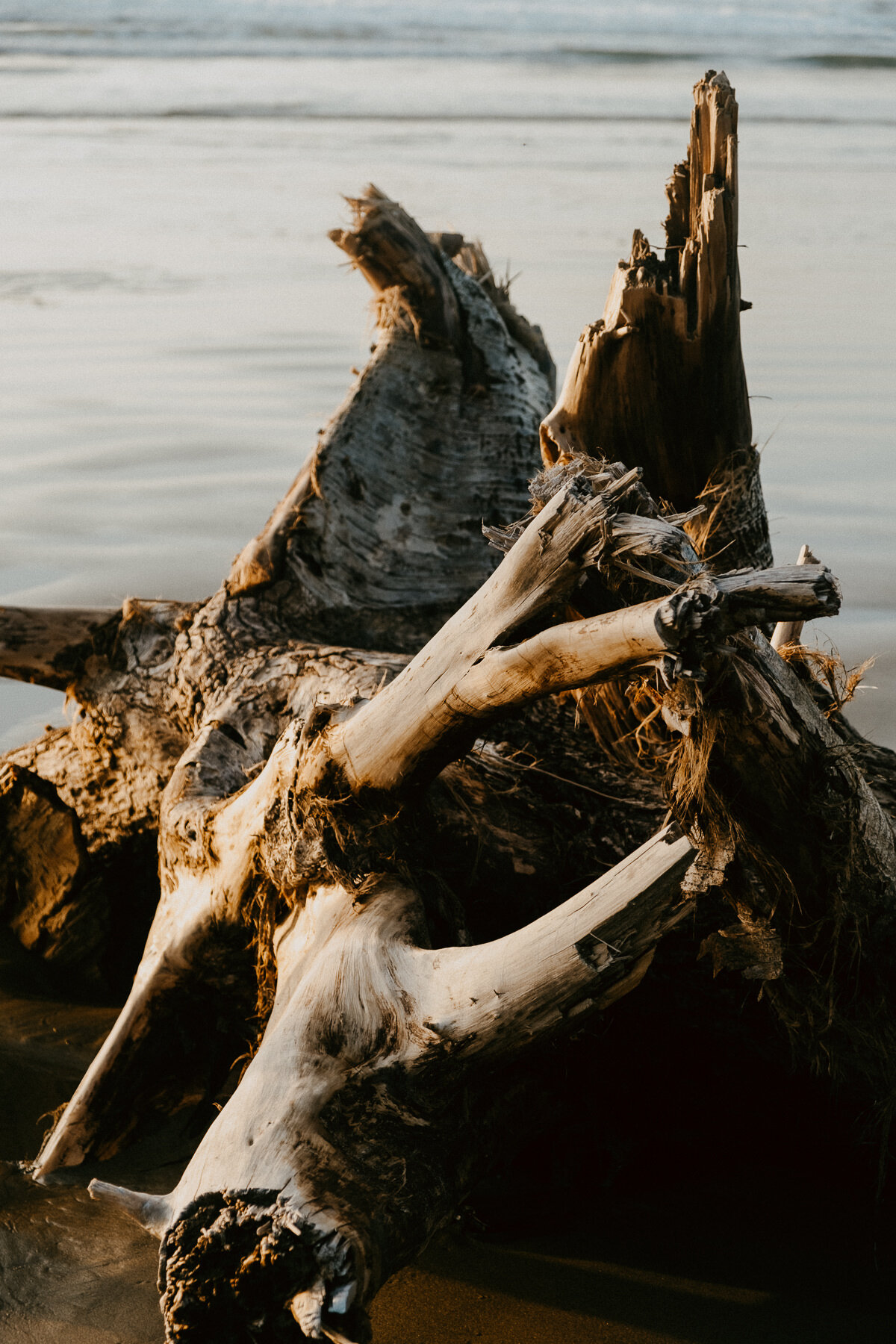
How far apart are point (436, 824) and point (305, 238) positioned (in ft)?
33.0

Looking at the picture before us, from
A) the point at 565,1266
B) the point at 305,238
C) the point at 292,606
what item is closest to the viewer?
the point at 565,1266

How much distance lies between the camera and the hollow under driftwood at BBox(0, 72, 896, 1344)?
196cm

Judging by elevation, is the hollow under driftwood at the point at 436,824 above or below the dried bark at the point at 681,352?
below

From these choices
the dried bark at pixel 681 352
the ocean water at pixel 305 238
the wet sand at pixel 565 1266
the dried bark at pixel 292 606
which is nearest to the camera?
the wet sand at pixel 565 1266

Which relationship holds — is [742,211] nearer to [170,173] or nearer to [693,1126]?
[170,173]

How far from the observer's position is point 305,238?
37.6ft

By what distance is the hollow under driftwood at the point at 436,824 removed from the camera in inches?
77.2

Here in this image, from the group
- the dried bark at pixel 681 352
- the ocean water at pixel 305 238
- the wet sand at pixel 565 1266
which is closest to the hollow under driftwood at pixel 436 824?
the dried bark at pixel 681 352

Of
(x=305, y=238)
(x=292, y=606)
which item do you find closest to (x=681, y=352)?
(x=292, y=606)

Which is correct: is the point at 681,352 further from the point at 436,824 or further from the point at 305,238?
the point at 305,238

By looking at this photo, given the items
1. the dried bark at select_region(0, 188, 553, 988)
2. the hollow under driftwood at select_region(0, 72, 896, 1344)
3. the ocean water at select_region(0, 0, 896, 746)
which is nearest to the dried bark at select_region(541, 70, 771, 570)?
the hollow under driftwood at select_region(0, 72, 896, 1344)

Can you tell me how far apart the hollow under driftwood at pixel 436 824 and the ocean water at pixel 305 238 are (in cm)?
81

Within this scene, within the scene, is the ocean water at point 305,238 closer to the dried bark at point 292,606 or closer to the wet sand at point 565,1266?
the dried bark at point 292,606

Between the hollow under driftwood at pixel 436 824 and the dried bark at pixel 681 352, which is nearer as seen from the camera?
the hollow under driftwood at pixel 436 824
